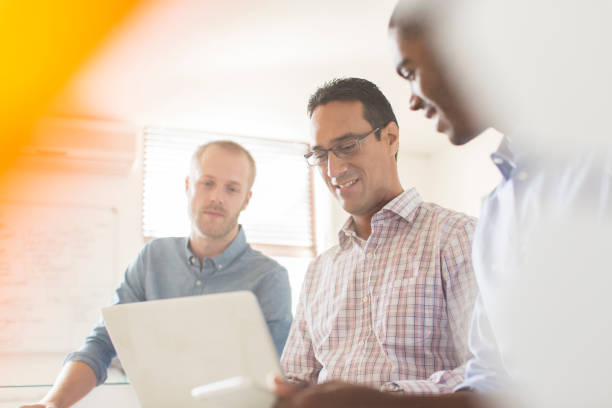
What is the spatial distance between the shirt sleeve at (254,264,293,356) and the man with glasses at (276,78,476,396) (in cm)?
23

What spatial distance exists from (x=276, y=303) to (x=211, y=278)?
0.25 meters

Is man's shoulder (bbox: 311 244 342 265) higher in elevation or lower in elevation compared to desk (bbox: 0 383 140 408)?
higher

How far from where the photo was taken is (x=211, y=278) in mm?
1820

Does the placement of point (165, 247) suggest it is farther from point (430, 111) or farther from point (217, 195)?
point (430, 111)

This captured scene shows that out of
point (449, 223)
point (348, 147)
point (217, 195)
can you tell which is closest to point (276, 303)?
point (217, 195)

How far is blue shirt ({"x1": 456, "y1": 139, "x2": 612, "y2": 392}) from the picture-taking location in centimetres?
59

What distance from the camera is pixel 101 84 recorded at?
2891 millimetres

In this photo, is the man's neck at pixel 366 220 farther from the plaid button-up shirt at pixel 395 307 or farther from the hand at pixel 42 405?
the hand at pixel 42 405

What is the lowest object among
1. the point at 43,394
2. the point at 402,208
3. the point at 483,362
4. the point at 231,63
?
the point at 43,394

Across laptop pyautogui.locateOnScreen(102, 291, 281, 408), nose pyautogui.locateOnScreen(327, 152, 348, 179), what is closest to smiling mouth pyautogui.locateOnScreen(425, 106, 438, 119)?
laptop pyautogui.locateOnScreen(102, 291, 281, 408)

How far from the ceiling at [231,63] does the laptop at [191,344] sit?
178 centimetres

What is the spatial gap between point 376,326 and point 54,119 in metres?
2.64

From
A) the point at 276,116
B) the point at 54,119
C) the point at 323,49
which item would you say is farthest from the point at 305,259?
the point at 54,119

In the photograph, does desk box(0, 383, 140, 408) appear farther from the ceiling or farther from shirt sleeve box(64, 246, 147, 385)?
the ceiling
